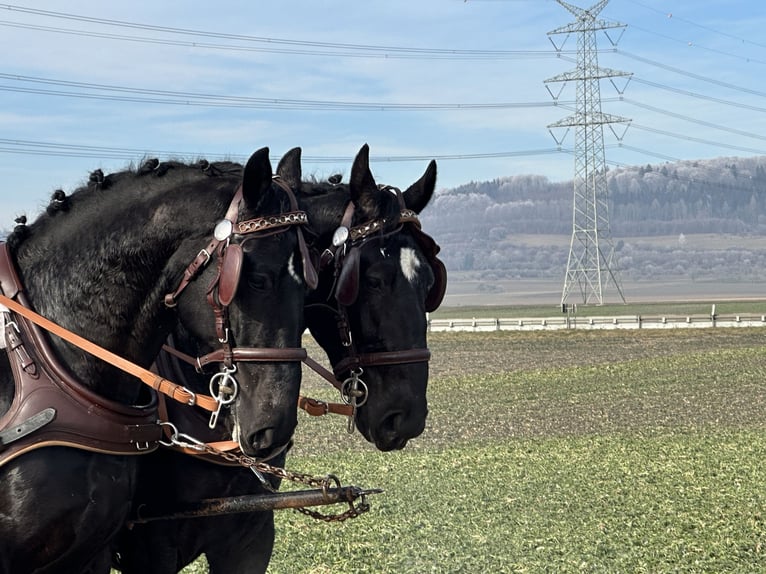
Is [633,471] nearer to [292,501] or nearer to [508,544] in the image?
[508,544]

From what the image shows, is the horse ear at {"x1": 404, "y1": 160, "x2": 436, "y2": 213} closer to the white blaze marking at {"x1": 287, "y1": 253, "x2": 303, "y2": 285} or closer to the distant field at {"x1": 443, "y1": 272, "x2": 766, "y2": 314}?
the white blaze marking at {"x1": 287, "y1": 253, "x2": 303, "y2": 285}

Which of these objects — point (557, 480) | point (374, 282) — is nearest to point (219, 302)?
point (374, 282)

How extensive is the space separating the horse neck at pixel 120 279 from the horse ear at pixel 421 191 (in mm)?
1286

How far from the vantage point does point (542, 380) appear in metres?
22.6

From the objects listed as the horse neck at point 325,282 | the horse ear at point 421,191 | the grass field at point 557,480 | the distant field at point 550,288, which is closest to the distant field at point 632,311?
the grass field at point 557,480

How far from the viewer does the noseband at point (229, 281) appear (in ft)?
10.2

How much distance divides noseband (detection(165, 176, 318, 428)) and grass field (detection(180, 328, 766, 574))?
4.31 meters

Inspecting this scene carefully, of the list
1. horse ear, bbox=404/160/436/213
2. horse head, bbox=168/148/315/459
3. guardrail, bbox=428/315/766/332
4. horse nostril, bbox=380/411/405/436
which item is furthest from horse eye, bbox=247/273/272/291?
guardrail, bbox=428/315/766/332

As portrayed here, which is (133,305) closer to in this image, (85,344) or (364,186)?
(85,344)

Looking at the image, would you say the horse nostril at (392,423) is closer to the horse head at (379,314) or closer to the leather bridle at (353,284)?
the horse head at (379,314)

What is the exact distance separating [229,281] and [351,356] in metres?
1.02

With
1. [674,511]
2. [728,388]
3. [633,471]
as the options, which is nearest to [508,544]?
[674,511]

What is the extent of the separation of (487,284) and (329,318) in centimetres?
16514

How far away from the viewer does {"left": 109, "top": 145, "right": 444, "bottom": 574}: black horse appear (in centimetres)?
388
